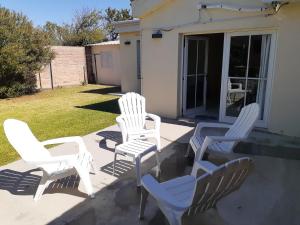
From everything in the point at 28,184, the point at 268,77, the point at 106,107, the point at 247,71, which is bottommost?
the point at 28,184

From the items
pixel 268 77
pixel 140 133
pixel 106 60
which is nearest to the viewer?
pixel 140 133

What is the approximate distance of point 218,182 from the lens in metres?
2.16

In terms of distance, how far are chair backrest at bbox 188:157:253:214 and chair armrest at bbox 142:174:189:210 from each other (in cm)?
15

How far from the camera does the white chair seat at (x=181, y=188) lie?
98.5 inches

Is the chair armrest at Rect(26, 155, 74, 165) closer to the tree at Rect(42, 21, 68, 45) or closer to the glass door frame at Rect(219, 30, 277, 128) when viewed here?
the glass door frame at Rect(219, 30, 277, 128)

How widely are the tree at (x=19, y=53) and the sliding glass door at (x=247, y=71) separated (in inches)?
366

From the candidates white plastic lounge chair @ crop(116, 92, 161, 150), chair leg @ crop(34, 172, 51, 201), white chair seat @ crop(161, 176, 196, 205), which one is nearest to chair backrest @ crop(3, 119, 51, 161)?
chair leg @ crop(34, 172, 51, 201)

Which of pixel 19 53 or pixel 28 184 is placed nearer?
pixel 28 184

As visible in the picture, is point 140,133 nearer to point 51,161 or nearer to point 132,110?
point 132,110

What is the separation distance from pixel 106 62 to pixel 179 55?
31.2 ft

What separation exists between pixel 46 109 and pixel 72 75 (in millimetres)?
6859

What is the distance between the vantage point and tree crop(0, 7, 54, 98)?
35.6 ft

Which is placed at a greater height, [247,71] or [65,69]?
[247,71]

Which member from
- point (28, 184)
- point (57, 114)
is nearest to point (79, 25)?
point (57, 114)
